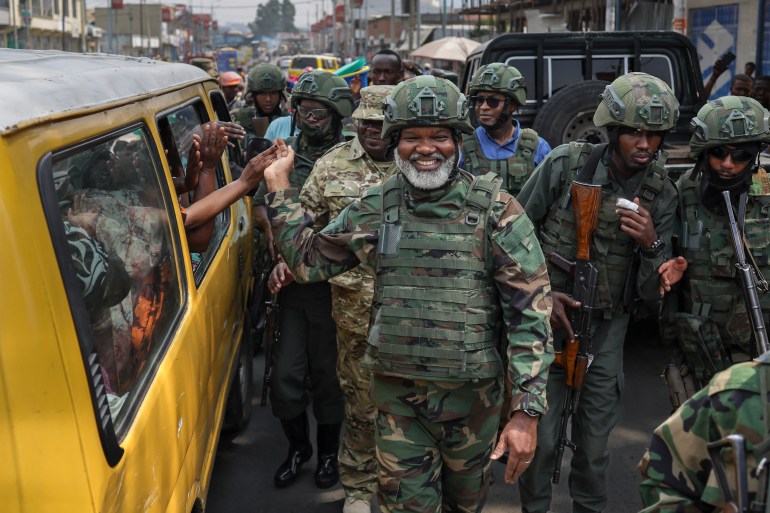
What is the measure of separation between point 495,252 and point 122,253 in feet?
3.76

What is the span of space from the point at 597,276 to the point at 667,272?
0.26m

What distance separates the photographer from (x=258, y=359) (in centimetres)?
660

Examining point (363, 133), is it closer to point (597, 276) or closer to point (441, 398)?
point (597, 276)

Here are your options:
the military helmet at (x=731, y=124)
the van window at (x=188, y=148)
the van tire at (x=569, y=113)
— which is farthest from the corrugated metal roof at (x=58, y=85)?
the van tire at (x=569, y=113)

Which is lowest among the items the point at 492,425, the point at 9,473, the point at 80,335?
the point at 492,425

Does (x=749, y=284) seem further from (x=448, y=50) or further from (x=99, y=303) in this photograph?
(x=448, y=50)

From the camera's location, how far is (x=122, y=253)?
8.47ft

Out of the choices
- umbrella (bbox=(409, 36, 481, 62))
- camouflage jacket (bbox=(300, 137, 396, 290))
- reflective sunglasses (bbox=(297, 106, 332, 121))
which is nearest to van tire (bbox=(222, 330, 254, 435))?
camouflage jacket (bbox=(300, 137, 396, 290))

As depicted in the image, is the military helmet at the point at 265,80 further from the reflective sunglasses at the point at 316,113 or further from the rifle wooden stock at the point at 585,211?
the rifle wooden stock at the point at 585,211

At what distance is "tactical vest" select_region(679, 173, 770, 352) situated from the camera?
3.74m

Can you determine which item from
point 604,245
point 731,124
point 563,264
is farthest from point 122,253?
point 731,124

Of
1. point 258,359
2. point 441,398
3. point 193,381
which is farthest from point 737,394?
point 258,359

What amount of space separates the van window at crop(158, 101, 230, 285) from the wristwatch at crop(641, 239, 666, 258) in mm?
1684

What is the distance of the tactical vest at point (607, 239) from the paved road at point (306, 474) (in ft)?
3.76
